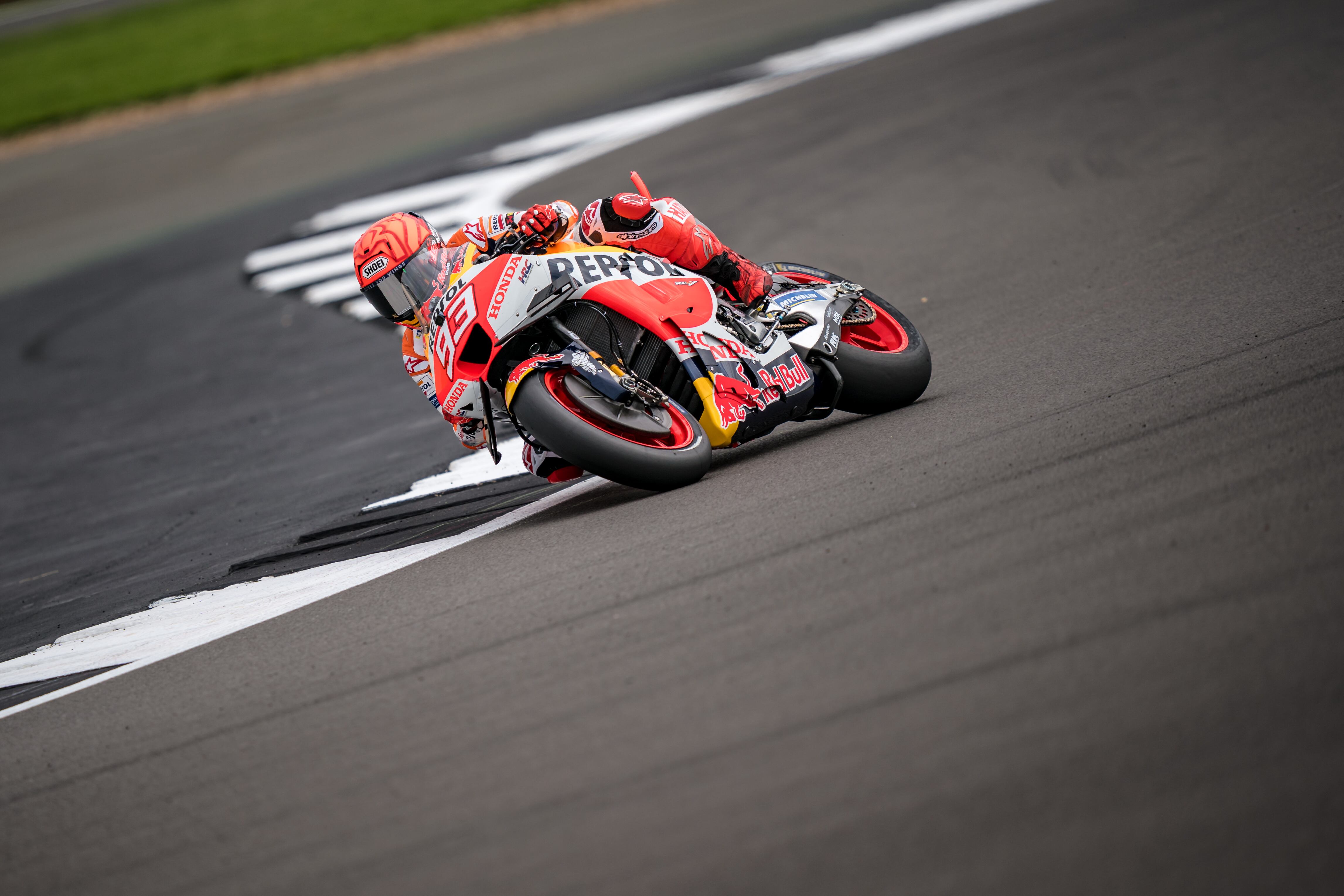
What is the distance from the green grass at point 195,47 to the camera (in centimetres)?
2169

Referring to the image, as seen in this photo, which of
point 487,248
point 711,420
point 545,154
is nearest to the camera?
point 711,420

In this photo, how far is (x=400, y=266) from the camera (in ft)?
19.0

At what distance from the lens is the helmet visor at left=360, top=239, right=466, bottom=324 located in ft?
19.0

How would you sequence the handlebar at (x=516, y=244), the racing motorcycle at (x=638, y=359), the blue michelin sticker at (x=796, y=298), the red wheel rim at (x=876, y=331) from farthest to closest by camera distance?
the red wheel rim at (x=876, y=331) → the blue michelin sticker at (x=796, y=298) → the handlebar at (x=516, y=244) → the racing motorcycle at (x=638, y=359)

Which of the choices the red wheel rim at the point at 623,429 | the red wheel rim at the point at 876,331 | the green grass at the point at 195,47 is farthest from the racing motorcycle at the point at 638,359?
the green grass at the point at 195,47

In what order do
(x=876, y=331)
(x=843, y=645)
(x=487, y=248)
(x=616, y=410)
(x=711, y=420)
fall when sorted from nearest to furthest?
(x=843, y=645), (x=616, y=410), (x=711, y=420), (x=487, y=248), (x=876, y=331)

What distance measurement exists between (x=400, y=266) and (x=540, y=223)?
2.35 ft

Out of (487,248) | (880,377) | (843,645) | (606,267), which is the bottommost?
(880,377)

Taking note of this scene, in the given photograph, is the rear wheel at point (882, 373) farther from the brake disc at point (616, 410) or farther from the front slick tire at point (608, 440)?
the brake disc at point (616, 410)

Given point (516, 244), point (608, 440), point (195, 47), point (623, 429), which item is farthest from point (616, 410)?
point (195, 47)

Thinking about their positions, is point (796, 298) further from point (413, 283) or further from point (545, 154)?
point (545, 154)

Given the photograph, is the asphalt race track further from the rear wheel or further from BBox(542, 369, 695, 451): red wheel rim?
BBox(542, 369, 695, 451): red wheel rim

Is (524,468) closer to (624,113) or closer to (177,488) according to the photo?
(177,488)

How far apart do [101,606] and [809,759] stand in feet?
14.1
